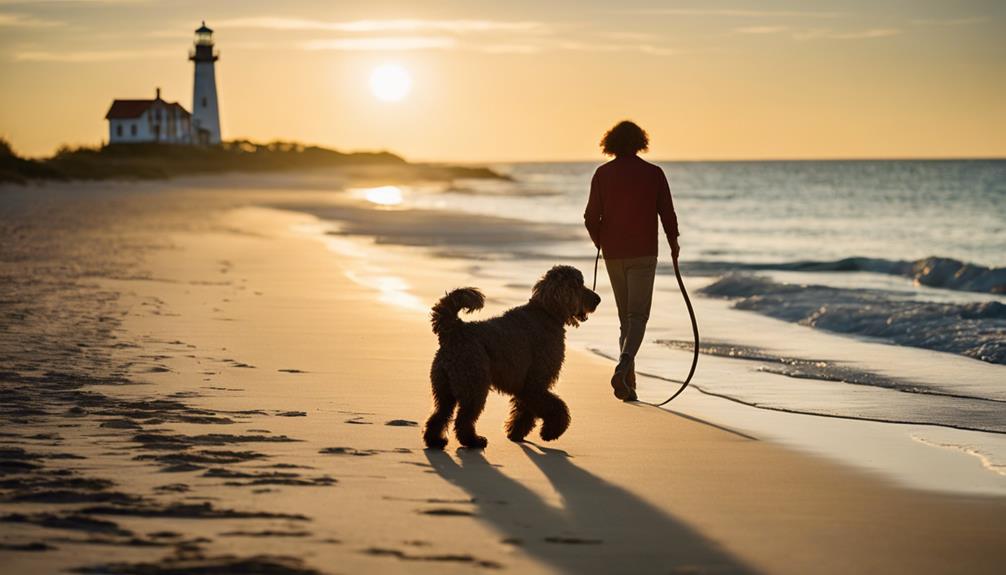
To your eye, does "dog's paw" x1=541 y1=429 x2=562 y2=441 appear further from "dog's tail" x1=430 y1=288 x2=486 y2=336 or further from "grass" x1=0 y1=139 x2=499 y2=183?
"grass" x1=0 y1=139 x2=499 y2=183

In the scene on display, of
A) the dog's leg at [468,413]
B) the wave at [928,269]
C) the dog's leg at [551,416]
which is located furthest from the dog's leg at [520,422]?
the wave at [928,269]

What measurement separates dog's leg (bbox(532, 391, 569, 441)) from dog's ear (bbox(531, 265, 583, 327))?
0.61m

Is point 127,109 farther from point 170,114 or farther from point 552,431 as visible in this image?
point 552,431

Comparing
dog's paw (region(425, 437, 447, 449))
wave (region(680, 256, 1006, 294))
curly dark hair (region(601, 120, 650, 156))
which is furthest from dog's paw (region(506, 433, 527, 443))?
wave (region(680, 256, 1006, 294))

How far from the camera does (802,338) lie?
1223 centimetres

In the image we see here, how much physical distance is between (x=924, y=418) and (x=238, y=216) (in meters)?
27.8

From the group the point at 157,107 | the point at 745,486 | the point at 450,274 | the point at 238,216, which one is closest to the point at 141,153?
the point at 157,107

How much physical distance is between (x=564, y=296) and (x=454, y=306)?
38.5 inches

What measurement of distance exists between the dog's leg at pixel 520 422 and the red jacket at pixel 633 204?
6.45 feet

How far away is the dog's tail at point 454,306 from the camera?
6.38 meters

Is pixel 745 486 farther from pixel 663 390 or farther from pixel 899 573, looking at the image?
pixel 663 390

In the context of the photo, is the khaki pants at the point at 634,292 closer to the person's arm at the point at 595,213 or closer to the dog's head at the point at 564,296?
the person's arm at the point at 595,213

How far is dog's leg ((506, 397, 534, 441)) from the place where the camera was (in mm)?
6965

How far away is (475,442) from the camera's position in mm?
6586
